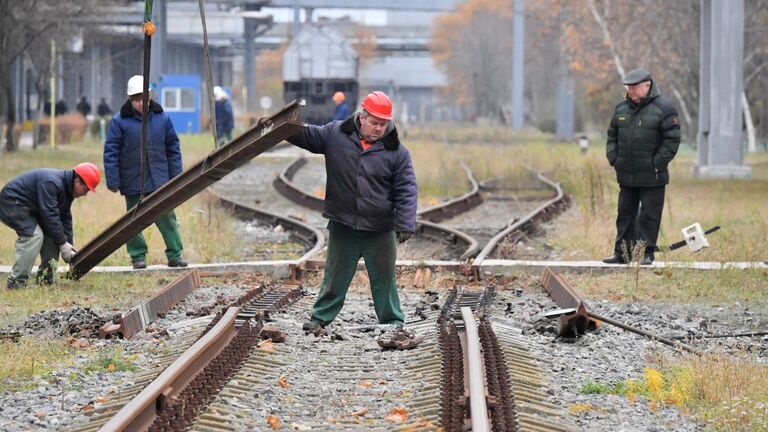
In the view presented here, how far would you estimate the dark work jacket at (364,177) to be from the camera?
9.87 meters

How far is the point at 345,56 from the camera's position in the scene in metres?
58.3

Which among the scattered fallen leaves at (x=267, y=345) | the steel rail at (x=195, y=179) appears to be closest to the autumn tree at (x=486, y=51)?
the steel rail at (x=195, y=179)

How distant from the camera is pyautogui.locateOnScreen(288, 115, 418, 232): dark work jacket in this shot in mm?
9867

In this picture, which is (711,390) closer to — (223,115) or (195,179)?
(195,179)

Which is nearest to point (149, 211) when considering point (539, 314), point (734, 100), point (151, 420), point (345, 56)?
point (539, 314)

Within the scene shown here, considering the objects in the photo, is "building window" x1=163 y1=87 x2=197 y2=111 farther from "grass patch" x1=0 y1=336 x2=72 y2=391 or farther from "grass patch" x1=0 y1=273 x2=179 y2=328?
"grass patch" x1=0 y1=336 x2=72 y2=391

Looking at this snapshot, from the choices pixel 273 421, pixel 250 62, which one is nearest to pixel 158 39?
pixel 250 62

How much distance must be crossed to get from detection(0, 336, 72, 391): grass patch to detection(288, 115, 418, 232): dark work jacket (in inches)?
84.0

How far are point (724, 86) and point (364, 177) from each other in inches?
819

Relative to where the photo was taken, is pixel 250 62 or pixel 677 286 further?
pixel 250 62

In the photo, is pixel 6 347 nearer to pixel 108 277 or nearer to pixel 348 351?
pixel 348 351

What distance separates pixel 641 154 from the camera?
1395 centimetres

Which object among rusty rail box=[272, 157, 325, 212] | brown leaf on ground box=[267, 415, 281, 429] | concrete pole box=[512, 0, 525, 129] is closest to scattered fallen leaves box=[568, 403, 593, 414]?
brown leaf on ground box=[267, 415, 281, 429]

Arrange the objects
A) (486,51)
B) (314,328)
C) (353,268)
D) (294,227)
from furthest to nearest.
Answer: (486,51)
(294,227)
(353,268)
(314,328)
